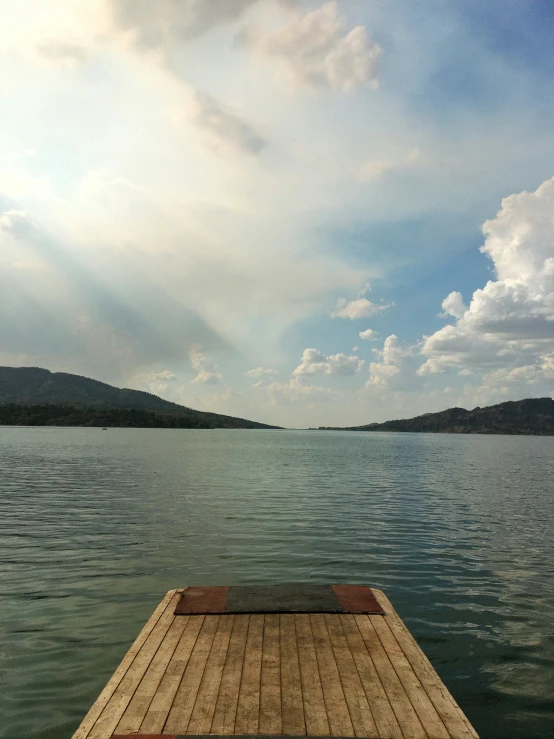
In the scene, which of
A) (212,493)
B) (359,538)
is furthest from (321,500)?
(359,538)

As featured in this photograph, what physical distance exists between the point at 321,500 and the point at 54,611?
28613 mm

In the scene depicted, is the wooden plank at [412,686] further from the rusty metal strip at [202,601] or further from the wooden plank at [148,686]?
the wooden plank at [148,686]

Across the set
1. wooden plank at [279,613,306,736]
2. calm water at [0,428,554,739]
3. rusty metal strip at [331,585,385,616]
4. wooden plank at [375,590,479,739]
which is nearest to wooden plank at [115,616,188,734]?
calm water at [0,428,554,739]

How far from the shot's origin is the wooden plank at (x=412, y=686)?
26.5 feet

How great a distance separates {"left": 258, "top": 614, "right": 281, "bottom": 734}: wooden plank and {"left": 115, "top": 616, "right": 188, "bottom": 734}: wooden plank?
1.93m

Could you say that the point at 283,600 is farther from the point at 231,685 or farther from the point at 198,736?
the point at 198,736

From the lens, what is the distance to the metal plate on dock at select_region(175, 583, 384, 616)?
43.9 ft

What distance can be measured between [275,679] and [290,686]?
401mm

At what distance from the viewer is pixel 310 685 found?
30.6ft

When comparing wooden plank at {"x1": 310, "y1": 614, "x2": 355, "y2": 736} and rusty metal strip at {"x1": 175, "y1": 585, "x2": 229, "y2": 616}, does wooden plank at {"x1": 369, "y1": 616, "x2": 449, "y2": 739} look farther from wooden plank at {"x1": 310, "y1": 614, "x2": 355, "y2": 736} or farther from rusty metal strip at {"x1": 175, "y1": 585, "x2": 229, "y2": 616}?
rusty metal strip at {"x1": 175, "y1": 585, "x2": 229, "y2": 616}

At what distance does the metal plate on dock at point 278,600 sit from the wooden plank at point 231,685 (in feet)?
4.14

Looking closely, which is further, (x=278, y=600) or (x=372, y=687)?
(x=278, y=600)

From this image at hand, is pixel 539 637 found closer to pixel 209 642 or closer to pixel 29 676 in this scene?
pixel 209 642

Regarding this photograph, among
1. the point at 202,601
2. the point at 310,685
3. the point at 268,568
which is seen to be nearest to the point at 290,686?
the point at 310,685
